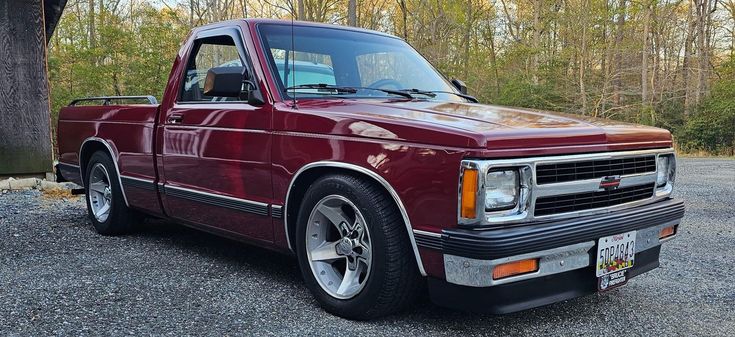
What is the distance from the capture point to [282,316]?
300cm

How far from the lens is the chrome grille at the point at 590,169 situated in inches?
100

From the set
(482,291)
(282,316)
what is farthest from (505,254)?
(282,316)

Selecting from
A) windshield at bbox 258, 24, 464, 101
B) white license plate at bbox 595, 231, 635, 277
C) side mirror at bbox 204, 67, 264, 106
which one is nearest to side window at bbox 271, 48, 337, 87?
windshield at bbox 258, 24, 464, 101

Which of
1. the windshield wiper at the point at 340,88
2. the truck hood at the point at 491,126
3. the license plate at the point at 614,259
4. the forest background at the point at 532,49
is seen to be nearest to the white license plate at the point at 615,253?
the license plate at the point at 614,259

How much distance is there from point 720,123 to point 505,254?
25.4 metres

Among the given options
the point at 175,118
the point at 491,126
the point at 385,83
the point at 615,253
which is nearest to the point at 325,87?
the point at 385,83

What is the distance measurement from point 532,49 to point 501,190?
26.9m

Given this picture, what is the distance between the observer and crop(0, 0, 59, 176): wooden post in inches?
306

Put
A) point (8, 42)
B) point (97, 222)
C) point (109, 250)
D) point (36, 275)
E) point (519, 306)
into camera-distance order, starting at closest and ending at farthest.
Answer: point (519, 306)
point (36, 275)
point (109, 250)
point (97, 222)
point (8, 42)

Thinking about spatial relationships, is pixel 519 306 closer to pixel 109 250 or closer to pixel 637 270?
pixel 637 270

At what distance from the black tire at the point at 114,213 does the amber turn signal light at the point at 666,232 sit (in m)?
4.13

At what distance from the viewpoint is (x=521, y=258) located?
2.43m

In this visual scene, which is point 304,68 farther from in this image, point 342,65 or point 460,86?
point 460,86

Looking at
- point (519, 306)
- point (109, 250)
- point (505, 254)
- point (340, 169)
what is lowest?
point (109, 250)
